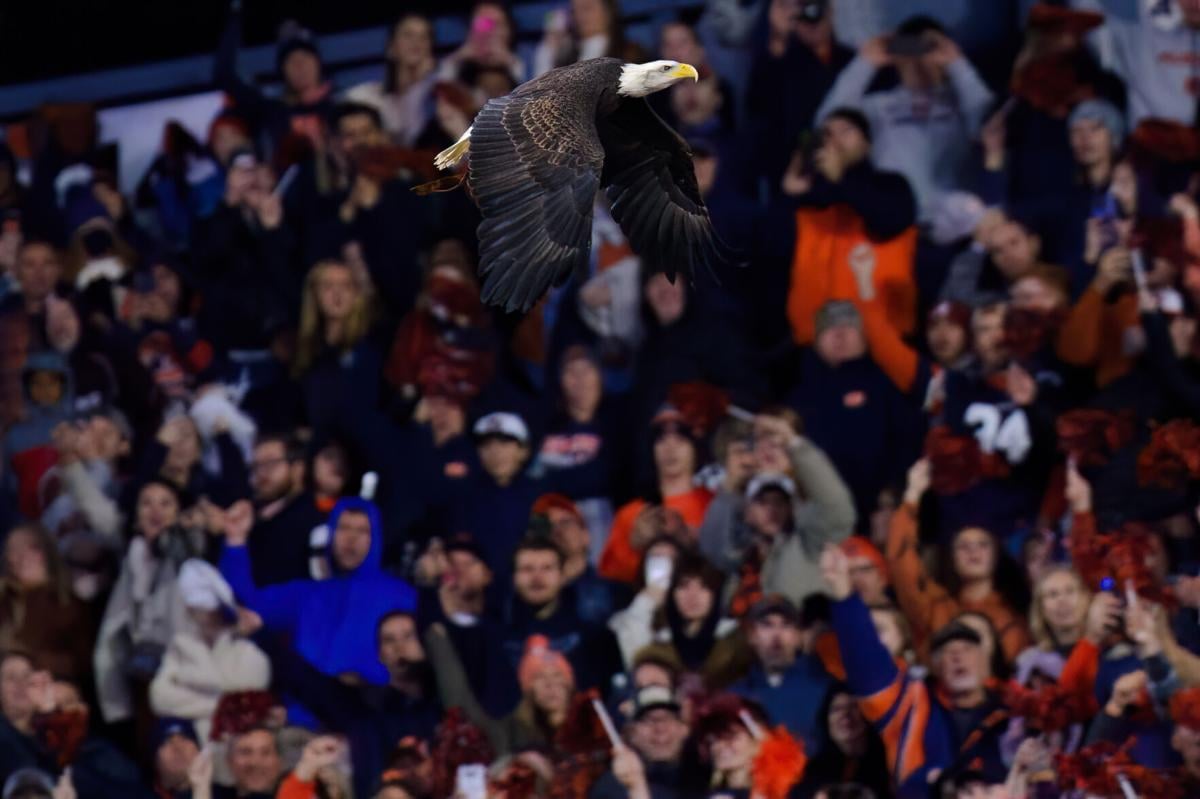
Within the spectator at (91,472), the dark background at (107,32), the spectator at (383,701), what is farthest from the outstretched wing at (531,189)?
the dark background at (107,32)

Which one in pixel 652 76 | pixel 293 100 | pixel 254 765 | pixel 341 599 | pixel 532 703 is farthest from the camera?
pixel 293 100

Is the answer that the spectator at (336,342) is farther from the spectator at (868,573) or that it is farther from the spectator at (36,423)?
the spectator at (868,573)

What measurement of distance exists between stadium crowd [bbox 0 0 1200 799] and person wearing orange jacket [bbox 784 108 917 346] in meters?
0.01

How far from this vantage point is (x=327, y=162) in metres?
10.5

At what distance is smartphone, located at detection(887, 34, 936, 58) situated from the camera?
9609 mm

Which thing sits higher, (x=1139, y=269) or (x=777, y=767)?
(x=1139, y=269)

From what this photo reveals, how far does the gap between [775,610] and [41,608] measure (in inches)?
121

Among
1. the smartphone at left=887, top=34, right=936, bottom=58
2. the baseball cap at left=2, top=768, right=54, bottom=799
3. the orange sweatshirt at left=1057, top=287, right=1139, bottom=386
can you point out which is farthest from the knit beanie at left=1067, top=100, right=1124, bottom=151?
the baseball cap at left=2, top=768, right=54, bottom=799

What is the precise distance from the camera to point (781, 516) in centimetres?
872

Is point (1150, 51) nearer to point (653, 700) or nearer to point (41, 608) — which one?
point (653, 700)

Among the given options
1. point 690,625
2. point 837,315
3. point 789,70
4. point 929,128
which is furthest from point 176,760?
point 929,128

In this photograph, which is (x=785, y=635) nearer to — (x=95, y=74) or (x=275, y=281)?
(x=275, y=281)

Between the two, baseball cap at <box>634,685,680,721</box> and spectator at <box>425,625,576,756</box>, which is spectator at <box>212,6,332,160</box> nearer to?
spectator at <box>425,625,576,756</box>

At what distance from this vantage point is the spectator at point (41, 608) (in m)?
9.84
